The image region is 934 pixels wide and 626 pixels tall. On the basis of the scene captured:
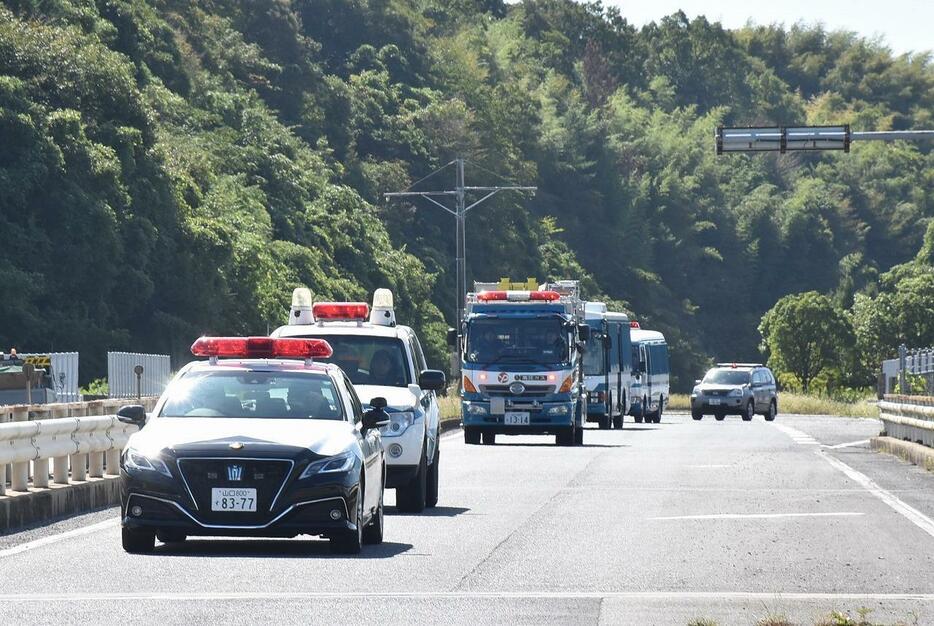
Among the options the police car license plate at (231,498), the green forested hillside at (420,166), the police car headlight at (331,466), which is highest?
the green forested hillside at (420,166)

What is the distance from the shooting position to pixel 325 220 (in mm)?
81125

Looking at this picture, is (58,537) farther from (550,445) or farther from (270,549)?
(550,445)

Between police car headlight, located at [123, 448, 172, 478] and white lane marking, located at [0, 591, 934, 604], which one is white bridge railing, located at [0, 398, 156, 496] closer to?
police car headlight, located at [123, 448, 172, 478]

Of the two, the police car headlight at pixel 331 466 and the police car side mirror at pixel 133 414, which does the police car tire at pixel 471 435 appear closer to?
the police car side mirror at pixel 133 414

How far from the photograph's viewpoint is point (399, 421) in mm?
19266

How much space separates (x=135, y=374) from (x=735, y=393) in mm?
27076

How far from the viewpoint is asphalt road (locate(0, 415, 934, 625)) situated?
1144cm

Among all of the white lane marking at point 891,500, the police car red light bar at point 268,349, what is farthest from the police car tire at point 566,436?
the police car red light bar at point 268,349

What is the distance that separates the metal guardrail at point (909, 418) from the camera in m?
→ 30.3

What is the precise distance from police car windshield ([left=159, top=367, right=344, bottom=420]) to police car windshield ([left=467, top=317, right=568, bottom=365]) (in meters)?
20.7

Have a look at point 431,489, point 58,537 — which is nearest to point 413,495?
point 431,489

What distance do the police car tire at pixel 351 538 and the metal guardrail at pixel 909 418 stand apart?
53.6 feet

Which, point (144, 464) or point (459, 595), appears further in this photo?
point (144, 464)

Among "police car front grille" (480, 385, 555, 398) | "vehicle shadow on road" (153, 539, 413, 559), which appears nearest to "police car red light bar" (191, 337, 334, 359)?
"vehicle shadow on road" (153, 539, 413, 559)
